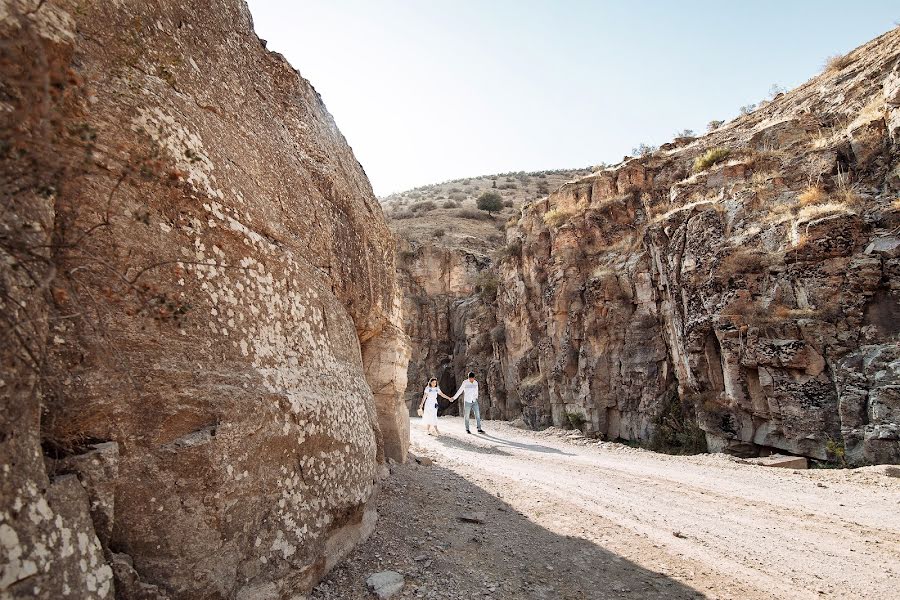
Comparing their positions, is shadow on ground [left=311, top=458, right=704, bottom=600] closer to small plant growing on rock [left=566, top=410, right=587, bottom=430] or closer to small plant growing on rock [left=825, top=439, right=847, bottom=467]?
small plant growing on rock [left=825, top=439, right=847, bottom=467]

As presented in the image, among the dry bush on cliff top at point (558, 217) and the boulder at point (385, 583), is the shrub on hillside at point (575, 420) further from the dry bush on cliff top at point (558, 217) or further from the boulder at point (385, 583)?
the boulder at point (385, 583)

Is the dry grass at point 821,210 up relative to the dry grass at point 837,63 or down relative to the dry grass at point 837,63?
down

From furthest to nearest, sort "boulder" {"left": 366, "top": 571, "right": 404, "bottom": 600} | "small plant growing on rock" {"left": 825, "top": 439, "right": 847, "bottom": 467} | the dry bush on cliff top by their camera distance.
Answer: the dry bush on cliff top → "small plant growing on rock" {"left": 825, "top": 439, "right": 847, "bottom": 467} → "boulder" {"left": 366, "top": 571, "right": 404, "bottom": 600}

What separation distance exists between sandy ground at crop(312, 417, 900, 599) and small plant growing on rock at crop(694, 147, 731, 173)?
1152cm

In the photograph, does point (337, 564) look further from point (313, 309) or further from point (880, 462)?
point (880, 462)

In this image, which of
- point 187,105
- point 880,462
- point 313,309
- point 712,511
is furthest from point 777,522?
point 187,105

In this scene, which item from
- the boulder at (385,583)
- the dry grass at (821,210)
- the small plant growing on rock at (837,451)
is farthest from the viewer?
the dry grass at (821,210)

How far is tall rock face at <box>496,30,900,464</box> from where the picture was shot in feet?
32.9

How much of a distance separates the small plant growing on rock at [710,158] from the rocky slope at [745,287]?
2.2 inches

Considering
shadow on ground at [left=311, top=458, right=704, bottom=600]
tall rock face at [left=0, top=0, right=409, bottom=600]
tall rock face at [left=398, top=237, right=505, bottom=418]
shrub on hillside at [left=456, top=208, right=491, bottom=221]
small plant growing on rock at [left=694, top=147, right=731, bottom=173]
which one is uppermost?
shrub on hillside at [left=456, top=208, right=491, bottom=221]

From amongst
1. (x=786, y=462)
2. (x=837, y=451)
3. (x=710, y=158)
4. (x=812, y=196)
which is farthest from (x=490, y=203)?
(x=837, y=451)

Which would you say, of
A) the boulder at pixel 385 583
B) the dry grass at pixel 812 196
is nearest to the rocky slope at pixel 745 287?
the dry grass at pixel 812 196

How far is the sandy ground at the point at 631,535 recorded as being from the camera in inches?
163

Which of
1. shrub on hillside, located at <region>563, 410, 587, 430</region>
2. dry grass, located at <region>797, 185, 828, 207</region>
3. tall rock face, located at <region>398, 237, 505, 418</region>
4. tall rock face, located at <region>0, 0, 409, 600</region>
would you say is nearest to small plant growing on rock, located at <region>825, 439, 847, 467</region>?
dry grass, located at <region>797, 185, 828, 207</region>
